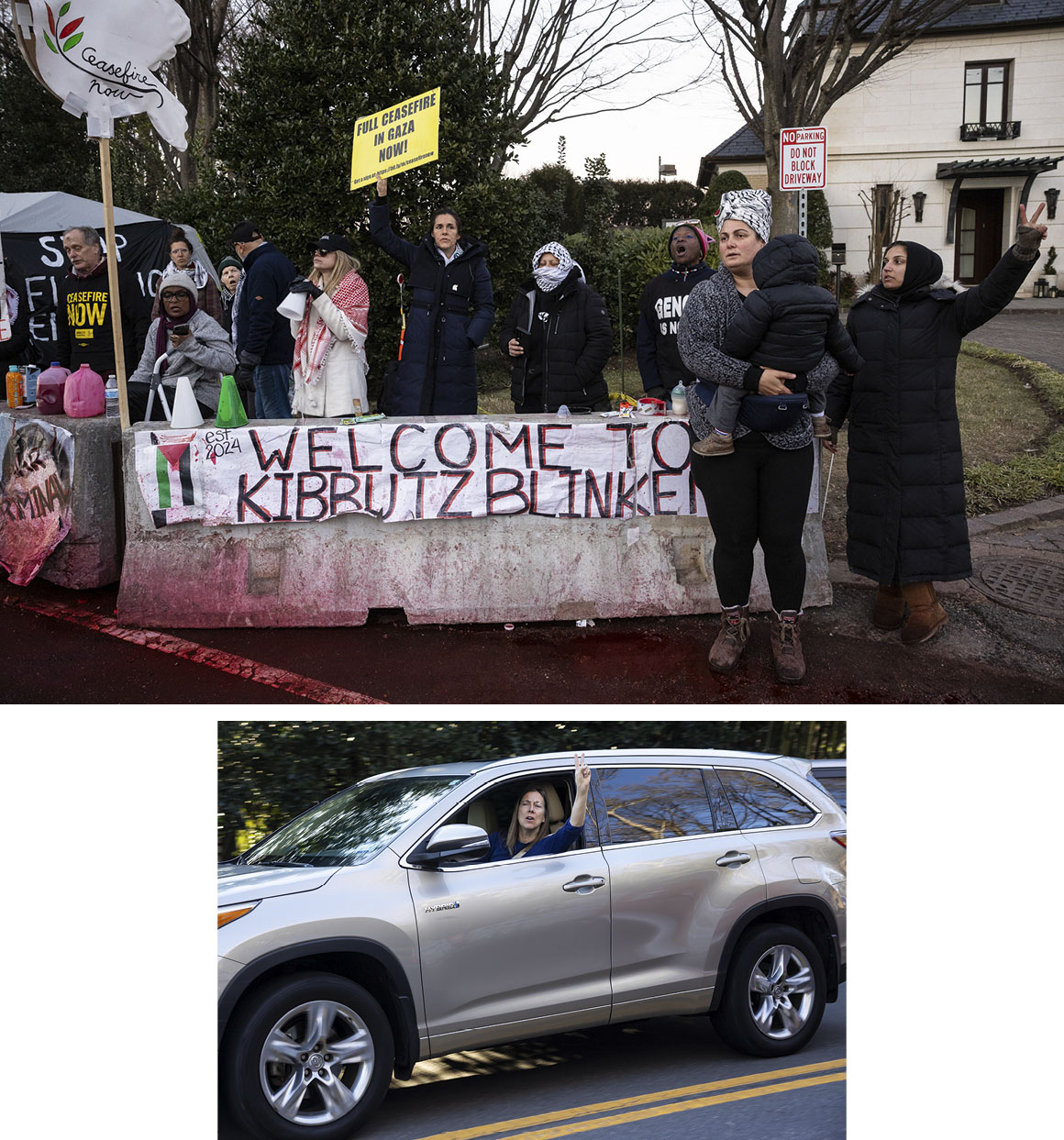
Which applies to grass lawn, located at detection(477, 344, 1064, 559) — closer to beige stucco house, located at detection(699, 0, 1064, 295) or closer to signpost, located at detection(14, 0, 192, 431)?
signpost, located at detection(14, 0, 192, 431)

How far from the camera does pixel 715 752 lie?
2.83 m

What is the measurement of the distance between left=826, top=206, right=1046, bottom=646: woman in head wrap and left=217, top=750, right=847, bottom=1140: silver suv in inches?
118

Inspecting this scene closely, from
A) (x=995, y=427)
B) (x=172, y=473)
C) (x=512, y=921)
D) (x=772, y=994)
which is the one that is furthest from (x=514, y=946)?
(x=995, y=427)

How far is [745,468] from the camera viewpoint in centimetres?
503

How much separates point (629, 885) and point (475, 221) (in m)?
9.63

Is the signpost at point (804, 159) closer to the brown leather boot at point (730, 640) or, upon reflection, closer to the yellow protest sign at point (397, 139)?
the yellow protest sign at point (397, 139)

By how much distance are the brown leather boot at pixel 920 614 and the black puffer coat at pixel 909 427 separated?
9 centimetres

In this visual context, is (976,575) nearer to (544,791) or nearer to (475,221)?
(544,791)

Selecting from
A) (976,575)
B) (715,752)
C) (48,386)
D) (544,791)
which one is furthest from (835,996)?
(48,386)

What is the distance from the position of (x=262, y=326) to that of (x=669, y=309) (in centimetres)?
260

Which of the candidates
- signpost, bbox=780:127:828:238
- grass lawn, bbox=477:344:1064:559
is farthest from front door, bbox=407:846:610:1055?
signpost, bbox=780:127:828:238

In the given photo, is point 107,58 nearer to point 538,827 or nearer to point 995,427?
point 538,827

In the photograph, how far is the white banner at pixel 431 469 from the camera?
19.3ft

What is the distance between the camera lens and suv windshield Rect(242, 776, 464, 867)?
271 centimetres
